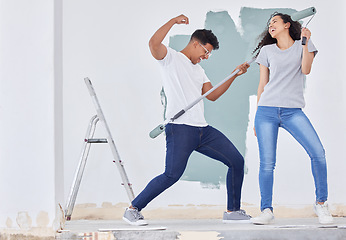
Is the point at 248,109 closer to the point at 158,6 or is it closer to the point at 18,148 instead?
the point at 158,6

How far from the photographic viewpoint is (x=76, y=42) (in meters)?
3.77

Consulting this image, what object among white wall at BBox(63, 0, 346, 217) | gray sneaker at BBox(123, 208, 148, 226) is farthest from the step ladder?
gray sneaker at BBox(123, 208, 148, 226)

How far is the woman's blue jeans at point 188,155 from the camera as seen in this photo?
2951 millimetres

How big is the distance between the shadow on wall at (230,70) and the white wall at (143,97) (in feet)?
0.19

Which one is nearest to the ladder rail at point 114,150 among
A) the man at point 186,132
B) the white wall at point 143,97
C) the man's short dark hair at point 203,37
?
the white wall at point 143,97

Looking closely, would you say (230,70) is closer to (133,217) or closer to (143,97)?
(143,97)

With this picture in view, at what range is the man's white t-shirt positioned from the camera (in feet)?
10.3

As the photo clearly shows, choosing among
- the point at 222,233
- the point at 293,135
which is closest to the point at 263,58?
the point at 293,135

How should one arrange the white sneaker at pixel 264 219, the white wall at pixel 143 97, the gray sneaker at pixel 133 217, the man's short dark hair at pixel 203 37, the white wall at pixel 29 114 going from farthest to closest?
the white wall at pixel 143 97 < the man's short dark hair at pixel 203 37 < the gray sneaker at pixel 133 217 < the white sneaker at pixel 264 219 < the white wall at pixel 29 114

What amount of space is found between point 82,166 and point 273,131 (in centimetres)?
143

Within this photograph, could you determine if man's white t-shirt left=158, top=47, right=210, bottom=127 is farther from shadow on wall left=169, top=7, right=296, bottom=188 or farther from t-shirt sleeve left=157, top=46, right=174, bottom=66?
shadow on wall left=169, top=7, right=296, bottom=188

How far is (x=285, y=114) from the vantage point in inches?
118

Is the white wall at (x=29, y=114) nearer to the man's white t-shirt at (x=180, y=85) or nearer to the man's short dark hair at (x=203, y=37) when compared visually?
the man's white t-shirt at (x=180, y=85)

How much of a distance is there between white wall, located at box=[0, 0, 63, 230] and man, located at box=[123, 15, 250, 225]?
59 centimetres
